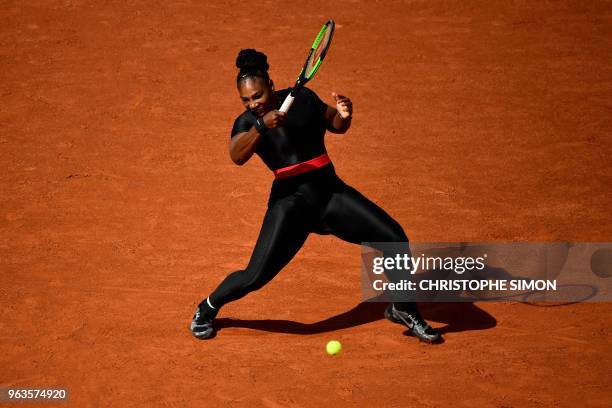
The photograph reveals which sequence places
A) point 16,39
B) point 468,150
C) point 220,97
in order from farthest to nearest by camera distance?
point 16,39 < point 220,97 < point 468,150

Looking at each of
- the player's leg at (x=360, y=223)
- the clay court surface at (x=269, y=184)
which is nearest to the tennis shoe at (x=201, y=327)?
the clay court surface at (x=269, y=184)

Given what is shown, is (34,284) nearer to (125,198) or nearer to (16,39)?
(125,198)

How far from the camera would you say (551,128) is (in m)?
11.6

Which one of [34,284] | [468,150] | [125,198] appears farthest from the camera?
[468,150]

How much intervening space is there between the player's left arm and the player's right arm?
0.61 metres

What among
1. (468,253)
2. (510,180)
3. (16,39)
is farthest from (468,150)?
(16,39)

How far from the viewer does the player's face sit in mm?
7246

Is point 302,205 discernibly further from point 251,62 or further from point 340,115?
point 251,62

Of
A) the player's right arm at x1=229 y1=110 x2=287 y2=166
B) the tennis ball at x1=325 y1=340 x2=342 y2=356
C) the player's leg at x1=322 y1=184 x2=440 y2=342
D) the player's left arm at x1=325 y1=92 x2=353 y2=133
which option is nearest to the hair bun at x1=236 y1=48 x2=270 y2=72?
the player's right arm at x1=229 y1=110 x2=287 y2=166

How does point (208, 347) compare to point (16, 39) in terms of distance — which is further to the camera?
point (16, 39)

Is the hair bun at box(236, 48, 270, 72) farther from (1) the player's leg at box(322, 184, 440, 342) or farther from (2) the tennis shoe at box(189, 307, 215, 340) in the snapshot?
(2) the tennis shoe at box(189, 307, 215, 340)

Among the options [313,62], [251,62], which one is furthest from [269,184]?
[251,62]

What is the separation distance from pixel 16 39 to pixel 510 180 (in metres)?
7.67

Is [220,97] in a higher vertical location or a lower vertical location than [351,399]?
higher
